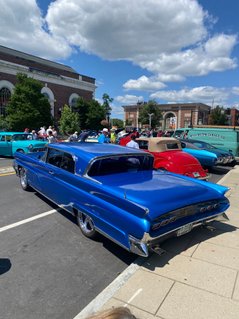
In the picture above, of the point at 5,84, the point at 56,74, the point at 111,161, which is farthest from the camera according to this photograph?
the point at 56,74

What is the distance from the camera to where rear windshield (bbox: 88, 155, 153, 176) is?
451 centimetres

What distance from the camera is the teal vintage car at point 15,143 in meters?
14.1

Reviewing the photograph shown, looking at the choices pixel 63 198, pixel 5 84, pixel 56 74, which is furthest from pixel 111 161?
pixel 56 74

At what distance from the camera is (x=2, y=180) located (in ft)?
28.6

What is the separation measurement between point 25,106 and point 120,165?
3830 centimetres

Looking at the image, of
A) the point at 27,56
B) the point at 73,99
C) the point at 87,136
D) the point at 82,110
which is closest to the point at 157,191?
the point at 87,136

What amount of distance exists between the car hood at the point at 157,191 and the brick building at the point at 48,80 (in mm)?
47741

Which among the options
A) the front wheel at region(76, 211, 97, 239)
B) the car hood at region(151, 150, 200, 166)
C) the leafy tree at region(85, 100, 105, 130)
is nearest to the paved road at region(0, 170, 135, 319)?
the front wheel at region(76, 211, 97, 239)

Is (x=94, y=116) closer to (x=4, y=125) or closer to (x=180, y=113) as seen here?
(x=4, y=125)

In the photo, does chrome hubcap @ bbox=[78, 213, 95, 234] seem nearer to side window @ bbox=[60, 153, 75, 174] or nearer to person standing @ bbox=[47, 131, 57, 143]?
side window @ bbox=[60, 153, 75, 174]

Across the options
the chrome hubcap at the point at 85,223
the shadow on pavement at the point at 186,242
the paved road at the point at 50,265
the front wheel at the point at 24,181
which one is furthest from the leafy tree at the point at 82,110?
the shadow on pavement at the point at 186,242

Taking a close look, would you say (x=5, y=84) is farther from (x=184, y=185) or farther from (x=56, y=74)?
(x=184, y=185)

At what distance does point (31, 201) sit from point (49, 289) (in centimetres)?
356

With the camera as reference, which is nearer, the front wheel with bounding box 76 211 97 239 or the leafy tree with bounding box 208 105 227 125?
the front wheel with bounding box 76 211 97 239
